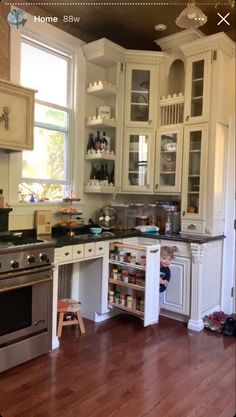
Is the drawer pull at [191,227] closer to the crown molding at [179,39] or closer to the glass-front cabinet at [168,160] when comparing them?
the glass-front cabinet at [168,160]

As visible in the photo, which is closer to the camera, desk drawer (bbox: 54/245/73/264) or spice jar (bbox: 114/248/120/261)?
desk drawer (bbox: 54/245/73/264)

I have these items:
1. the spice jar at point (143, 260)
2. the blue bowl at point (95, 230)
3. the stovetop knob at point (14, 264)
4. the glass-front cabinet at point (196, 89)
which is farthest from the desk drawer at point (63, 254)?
the glass-front cabinet at point (196, 89)

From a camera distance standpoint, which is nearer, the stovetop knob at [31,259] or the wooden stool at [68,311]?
the stovetop knob at [31,259]

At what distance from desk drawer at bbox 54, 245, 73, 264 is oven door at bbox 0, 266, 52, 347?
0.17 m

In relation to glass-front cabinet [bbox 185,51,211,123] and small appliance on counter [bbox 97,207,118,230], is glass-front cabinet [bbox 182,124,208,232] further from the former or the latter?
small appliance on counter [bbox 97,207,118,230]

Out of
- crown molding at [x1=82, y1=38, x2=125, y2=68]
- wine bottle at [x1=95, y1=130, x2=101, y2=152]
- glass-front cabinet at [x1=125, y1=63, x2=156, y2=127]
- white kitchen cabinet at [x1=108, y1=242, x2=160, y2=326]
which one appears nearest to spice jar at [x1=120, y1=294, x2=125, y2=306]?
white kitchen cabinet at [x1=108, y1=242, x2=160, y2=326]

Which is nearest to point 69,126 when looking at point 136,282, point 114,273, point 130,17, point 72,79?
point 72,79

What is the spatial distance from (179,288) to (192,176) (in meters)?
1.14

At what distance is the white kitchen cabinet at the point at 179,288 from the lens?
10.5 feet

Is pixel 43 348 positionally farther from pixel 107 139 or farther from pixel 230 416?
pixel 107 139

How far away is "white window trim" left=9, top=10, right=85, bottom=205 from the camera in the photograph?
2.95 meters

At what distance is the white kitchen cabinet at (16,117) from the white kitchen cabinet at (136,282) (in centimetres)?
128

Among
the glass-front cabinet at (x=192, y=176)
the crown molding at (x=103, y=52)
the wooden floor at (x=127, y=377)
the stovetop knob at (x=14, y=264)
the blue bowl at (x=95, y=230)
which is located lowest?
the wooden floor at (x=127, y=377)

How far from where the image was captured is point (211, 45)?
322 centimetres
